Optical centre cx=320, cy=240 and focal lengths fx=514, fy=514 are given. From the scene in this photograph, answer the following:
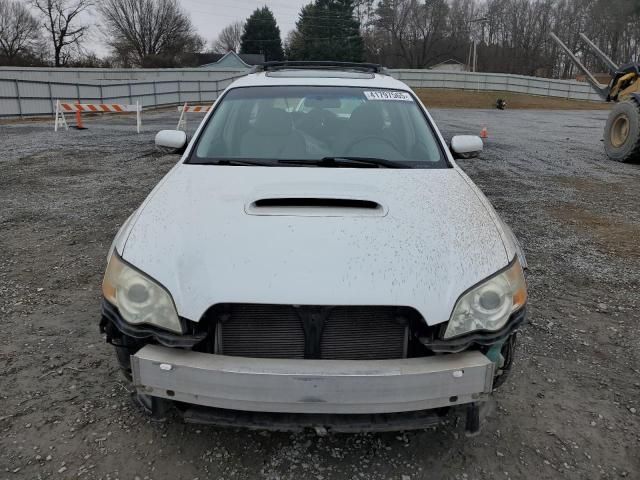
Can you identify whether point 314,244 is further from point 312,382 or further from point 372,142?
point 372,142

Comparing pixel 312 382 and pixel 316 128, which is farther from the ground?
pixel 316 128

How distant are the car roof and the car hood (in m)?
1.29

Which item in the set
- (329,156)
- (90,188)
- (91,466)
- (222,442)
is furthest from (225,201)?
(90,188)

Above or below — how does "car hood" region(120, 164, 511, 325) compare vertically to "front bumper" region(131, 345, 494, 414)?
above

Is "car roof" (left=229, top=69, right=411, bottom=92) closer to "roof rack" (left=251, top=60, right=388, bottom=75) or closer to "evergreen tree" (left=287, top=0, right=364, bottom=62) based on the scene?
"roof rack" (left=251, top=60, right=388, bottom=75)

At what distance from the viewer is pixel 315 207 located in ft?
8.11

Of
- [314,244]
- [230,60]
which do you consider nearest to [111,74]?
[230,60]

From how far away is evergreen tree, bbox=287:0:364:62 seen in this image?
64312 millimetres

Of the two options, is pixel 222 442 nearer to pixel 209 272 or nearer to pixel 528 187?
pixel 209 272

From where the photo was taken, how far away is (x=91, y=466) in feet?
7.42

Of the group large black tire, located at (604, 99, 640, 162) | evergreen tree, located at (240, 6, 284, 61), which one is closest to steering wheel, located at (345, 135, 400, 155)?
large black tire, located at (604, 99, 640, 162)

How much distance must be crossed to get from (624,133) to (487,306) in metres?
10.5

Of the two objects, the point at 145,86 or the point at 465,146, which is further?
the point at 145,86

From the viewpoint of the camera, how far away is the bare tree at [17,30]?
47375 millimetres
